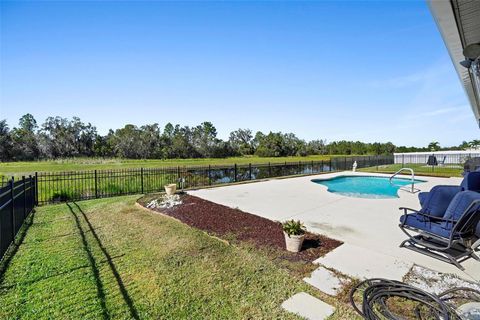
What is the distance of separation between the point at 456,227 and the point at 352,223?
7.82 feet

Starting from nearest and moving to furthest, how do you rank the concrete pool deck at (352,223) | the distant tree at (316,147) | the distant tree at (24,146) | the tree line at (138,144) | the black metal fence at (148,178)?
1. the concrete pool deck at (352,223)
2. the black metal fence at (148,178)
3. the distant tree at (24,146)
4. the tree line at (138,144)
5. the distant tree at (316,147)

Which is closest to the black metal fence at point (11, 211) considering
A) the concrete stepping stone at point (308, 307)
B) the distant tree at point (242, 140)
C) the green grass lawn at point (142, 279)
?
the green grass lawn at point (142, 279)

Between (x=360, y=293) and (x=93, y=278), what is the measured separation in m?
3.31

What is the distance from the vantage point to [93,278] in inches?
123

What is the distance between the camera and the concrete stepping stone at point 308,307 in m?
2.35

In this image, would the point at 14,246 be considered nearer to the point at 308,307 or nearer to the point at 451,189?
the point at 308,307

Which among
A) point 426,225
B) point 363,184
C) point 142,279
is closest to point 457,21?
point 426,225

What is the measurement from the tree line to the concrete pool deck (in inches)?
1746

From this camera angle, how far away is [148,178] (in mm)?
12391

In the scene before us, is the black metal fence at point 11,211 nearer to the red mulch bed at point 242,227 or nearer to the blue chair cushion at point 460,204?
the red mulch bed at point 242,227

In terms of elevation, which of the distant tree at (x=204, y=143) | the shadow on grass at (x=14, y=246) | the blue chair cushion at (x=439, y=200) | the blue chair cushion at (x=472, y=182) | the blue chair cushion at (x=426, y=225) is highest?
the distant tree at (x=204, y=143)

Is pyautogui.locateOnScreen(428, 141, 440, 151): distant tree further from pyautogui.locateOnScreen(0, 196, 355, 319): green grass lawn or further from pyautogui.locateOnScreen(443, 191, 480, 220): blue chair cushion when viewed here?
pyautogui.locateOnScreen(0, 196, 355, 319): green grass lawn

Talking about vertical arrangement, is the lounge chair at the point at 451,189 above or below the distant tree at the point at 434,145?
below

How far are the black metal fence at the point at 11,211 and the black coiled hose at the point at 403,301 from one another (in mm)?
5110
